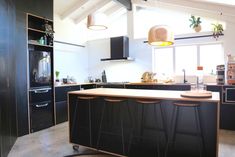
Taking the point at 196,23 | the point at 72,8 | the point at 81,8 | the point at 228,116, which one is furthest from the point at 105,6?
the point at 228,116

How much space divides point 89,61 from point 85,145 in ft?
14.1

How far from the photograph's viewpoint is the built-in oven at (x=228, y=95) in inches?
165

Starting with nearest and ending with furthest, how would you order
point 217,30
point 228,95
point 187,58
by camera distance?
1. point 228,95
2. point 217,30
3. point 187,58

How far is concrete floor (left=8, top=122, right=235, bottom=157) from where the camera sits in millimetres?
3174

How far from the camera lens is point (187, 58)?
569 centimetres

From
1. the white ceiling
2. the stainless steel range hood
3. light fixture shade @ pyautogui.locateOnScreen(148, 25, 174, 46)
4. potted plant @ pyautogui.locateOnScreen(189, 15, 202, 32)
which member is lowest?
light fixture shade @ pyautogui.locateOnScreen(148, 25, 174, 46)

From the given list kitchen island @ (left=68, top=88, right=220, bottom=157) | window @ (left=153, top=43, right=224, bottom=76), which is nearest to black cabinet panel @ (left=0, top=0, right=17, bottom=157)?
kitchen island @ (left=68, top=88, right=220, bottom=157)

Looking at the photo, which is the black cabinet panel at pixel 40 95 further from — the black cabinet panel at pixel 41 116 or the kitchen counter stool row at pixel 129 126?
the kitchen counter stool row at pixel 129 126

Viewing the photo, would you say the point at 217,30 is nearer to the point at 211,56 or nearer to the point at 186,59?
the point at 211,56

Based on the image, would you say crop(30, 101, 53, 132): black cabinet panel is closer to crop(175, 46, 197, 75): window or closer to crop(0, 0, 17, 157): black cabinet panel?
crop(0, 0, 17, 157): black cabinet panel

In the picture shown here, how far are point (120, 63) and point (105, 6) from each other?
6.30 feet

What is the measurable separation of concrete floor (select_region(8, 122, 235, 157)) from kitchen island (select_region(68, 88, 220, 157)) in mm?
296

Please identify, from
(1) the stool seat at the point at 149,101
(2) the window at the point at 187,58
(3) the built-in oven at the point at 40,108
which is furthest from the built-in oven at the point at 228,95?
(3) the built-in oven at the point at 40,108

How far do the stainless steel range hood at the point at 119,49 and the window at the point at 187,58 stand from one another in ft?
2.98
